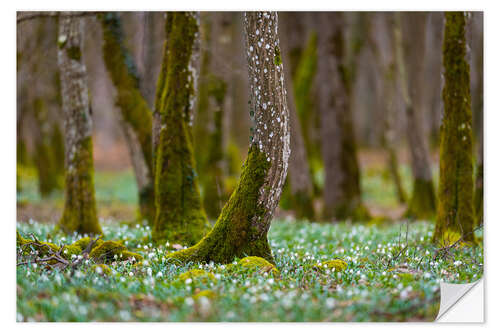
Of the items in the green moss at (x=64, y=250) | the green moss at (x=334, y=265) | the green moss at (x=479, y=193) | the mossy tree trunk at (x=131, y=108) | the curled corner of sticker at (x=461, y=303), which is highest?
the mossy tree trunk at (x=131, y=108)

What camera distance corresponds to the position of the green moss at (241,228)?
20.2 ft

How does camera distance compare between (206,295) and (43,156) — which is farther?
(43,156)

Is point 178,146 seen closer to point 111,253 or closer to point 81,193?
point 111,253

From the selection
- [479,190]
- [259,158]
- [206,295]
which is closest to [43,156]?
[259,158]

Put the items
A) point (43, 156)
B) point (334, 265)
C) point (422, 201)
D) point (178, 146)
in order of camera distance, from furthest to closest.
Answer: point (43, 156) → point (422, 201) → point (178, 146) → point (334, 265)

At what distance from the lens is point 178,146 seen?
25.4 ft

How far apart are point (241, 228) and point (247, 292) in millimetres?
960

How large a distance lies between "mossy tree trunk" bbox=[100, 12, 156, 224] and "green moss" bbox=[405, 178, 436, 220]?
21.3 feet

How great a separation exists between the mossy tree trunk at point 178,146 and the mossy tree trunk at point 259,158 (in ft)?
4.66

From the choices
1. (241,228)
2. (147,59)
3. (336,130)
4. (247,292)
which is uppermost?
(147,59)

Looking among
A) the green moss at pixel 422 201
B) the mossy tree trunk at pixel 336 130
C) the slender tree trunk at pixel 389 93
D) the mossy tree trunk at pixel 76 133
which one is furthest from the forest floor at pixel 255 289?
the slender tree trunk at pixel 389 93

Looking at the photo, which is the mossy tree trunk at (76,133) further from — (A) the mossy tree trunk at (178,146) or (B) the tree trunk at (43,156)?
(B) the tree trunk at (43,156)

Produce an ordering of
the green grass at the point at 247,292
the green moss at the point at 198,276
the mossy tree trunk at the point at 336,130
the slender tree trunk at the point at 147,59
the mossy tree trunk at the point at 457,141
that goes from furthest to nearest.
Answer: the mossy tree trunk at the point at 336,130 < the slender tree trunk at the point at 147,59 < the mossy tree trunk at the point at 457,141 < the green moss at the point at 198,276 < the green grass at the point at 247,292

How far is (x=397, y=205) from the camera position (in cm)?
1692
